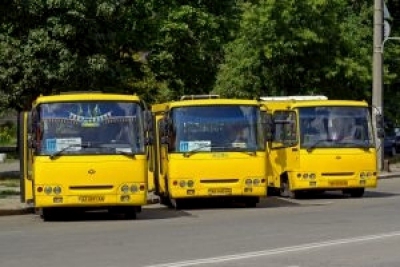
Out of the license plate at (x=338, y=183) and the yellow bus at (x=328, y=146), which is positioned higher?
the yellow bus at (x=328, y=146)

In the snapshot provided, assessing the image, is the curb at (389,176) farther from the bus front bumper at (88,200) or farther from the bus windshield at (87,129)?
the bus front bumper at (88,200)

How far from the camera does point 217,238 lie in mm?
15734

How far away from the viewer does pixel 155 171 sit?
83.3 ft

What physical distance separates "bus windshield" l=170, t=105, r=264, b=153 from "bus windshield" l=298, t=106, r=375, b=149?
3.39m

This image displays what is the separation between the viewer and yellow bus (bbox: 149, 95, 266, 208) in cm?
2222

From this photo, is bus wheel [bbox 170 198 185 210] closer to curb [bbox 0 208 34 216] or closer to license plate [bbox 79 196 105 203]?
curb [bbox 0 208 34 216]

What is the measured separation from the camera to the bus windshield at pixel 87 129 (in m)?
19.4

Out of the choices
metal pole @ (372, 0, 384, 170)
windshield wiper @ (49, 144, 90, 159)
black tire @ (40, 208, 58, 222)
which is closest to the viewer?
windshield wiper @ (49, 144, 90, 159)

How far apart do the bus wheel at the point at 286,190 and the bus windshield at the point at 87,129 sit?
25.1 feet

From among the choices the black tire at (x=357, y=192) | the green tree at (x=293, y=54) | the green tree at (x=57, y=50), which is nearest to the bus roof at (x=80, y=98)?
the black tire at (x=357, y=192)

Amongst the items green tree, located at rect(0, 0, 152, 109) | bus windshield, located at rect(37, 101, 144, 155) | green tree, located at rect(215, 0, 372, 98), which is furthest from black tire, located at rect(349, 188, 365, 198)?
green tree, located at rect(215, 0, 372, 98)

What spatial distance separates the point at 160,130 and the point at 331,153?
14.6ft

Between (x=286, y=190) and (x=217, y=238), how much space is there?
37.2 ft

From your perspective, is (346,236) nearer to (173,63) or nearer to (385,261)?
(385,261)
